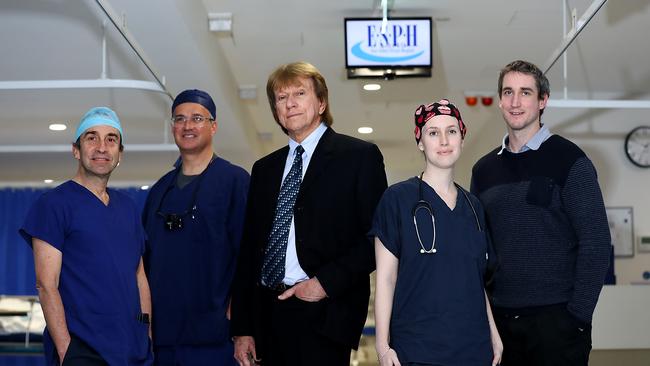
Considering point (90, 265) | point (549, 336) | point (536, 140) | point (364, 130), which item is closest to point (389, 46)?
point (536, 140)

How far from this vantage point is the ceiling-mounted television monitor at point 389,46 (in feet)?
17.8

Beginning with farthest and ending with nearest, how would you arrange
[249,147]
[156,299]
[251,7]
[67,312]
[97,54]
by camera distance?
[249,147]
[97,54]
[251,7]
[156,299]
[67,312]

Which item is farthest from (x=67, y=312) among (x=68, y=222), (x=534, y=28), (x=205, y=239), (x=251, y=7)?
(x=534, y=28)

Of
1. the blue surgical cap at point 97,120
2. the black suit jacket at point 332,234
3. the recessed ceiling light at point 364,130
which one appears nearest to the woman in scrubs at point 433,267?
the black suit jacket at point 332,234

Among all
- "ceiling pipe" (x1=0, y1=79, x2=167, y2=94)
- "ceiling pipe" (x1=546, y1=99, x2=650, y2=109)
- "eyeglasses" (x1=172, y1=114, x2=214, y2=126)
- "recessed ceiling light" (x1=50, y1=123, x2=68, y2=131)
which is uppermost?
"recessed ceiling light" (x1=50, y1=123, x2=68, y2=131)

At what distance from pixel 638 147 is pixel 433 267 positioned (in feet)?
21.6

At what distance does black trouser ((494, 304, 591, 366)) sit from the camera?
2.58 metres

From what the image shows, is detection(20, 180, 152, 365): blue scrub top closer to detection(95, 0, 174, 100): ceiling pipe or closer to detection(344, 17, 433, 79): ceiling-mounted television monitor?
detection(95, 0, 174, 100): ceiling pipe

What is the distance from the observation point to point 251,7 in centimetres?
584

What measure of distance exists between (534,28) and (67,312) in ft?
15.5

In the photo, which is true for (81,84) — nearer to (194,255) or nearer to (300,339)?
(194,255)

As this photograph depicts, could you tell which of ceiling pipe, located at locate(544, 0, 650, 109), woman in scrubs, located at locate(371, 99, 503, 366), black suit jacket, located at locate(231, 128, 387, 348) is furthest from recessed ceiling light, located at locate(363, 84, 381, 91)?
woman in scrubs, located at locate(371, 99, 503, 366)

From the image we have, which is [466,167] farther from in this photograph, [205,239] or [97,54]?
[205,239]

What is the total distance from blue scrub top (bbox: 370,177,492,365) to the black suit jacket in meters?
0.23
